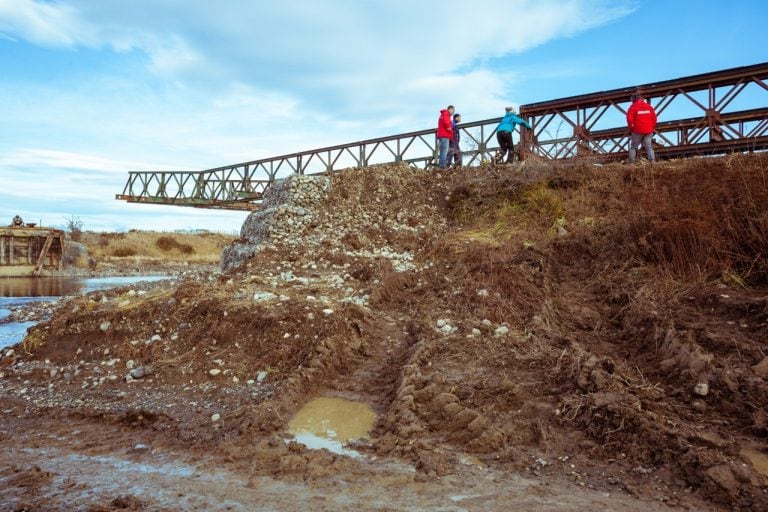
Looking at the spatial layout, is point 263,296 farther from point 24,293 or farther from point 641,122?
point 24,293

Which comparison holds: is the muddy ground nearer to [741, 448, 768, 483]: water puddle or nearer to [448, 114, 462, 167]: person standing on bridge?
[741, 448, 768, 483]: water puddle

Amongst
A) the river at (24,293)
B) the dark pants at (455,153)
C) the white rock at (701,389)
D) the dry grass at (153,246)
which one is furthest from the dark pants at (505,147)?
the dry grass at (153,246)

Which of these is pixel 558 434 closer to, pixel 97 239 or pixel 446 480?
pixel 446 480

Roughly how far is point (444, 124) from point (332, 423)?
1041cm

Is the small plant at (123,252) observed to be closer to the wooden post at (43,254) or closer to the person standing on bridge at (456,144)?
the wooden post at (43,254)

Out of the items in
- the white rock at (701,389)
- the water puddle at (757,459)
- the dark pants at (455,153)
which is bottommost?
the water puddle at (757,459)

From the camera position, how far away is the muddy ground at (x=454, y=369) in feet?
12.9

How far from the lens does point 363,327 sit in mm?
7379

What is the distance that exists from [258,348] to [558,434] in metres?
3.93

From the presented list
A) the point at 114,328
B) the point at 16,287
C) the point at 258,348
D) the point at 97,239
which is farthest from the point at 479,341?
the point at 97,239

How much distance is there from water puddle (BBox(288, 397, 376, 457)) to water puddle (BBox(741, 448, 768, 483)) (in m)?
2.88

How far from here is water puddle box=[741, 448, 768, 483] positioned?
3.80 metres

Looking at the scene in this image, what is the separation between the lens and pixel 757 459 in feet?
12.9

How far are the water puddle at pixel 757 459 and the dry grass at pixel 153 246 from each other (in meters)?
38.3
